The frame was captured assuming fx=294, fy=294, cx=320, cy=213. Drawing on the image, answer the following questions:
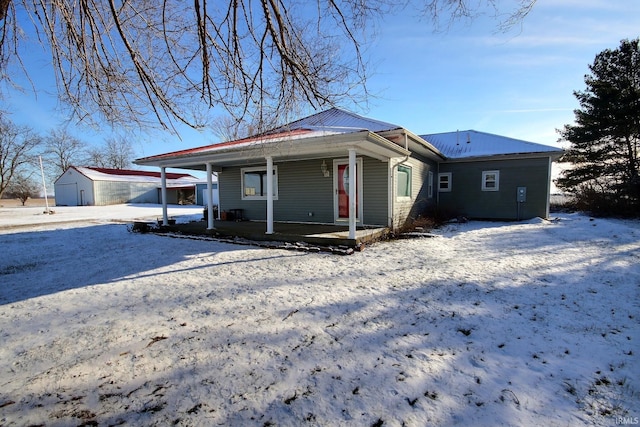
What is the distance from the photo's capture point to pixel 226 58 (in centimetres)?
367

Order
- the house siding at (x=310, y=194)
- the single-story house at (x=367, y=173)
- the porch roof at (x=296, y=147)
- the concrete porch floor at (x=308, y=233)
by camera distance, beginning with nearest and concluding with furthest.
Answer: the porch roof at (x=296, y=147) → the concrete porch floor at (x=308, y=233) → the single-story house at (x=367, y=173) → the house siding at (x=310, y=194)

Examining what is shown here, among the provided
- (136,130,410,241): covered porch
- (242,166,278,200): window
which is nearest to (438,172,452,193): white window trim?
(136,130,410,241): covered porch

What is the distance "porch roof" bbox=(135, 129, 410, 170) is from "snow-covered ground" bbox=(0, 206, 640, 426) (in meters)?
2.35

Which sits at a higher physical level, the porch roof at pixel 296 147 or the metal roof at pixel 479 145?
the metal roof at pixel 479 145

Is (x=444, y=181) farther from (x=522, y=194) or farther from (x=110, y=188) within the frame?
(x=110, y=188)

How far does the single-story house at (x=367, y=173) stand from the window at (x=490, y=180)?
0.04m

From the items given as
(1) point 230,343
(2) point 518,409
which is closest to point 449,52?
(2) point 518,409

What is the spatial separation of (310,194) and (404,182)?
3.04 m

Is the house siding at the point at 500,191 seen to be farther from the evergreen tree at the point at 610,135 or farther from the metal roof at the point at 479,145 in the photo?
the evergreen tree at the point at 610,135

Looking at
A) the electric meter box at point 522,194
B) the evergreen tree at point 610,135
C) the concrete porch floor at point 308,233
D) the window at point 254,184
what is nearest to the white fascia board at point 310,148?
the window at point 254,184

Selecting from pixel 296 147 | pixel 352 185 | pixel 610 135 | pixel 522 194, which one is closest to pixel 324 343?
pixel 352 185

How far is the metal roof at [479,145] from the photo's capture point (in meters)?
11.5

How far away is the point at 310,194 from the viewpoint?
31.1 ft

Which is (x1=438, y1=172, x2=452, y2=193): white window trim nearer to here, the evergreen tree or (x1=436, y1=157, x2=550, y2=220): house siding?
(x1=436, y1=157, x2=550, y2=220): house siding
